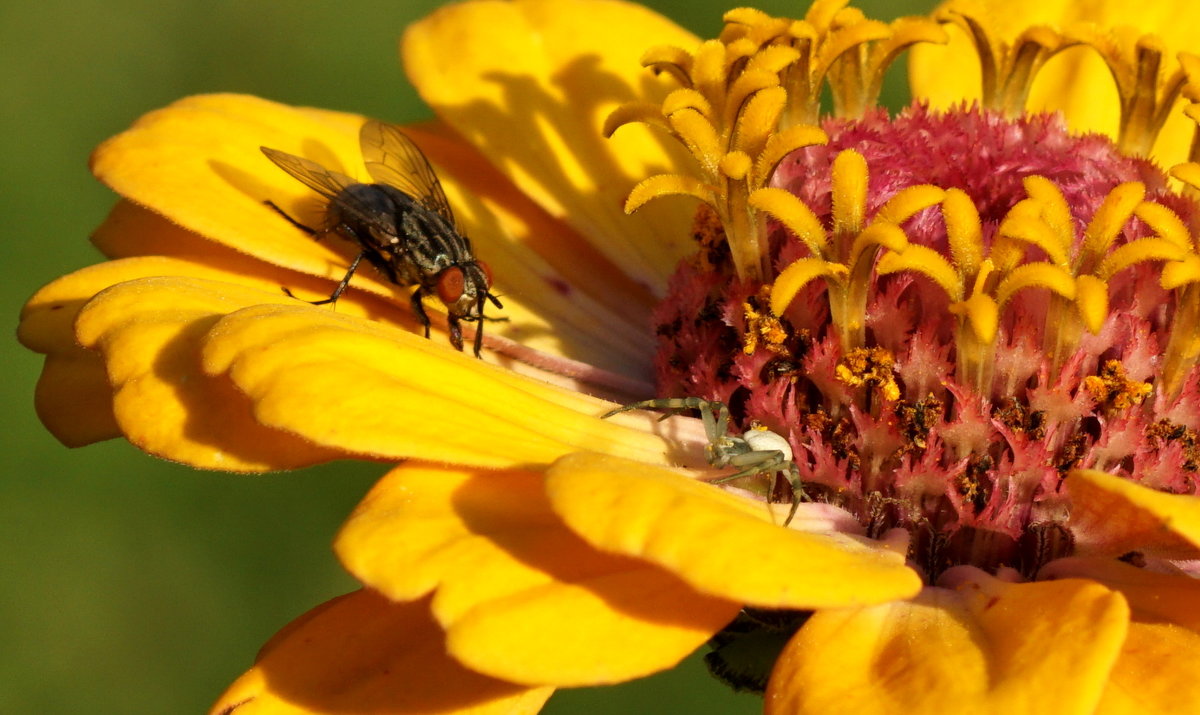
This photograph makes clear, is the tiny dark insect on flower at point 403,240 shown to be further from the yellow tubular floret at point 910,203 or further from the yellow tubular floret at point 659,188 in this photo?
the yellow tubular floret at point 910,203

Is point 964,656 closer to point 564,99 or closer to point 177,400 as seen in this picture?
point 177,400

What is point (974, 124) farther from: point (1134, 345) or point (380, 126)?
point (380, 126)

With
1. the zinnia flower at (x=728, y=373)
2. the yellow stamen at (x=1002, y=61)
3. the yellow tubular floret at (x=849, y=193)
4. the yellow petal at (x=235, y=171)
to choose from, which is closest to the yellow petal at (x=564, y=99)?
the zinnia flower at (x=728, y=373)

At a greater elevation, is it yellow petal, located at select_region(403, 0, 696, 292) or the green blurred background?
yellow petal, located at select_region(403, 0, 696, 292)

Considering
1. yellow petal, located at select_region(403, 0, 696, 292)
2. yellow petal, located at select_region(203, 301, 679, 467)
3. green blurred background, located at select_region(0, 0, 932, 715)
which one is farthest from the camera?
green blurred background, located at select_region(0, 0, 932, 715)

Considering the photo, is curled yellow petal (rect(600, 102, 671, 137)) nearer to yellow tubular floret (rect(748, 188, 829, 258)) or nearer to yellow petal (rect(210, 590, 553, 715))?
yellow tubular floret (rect(748, 188, 829, 258))

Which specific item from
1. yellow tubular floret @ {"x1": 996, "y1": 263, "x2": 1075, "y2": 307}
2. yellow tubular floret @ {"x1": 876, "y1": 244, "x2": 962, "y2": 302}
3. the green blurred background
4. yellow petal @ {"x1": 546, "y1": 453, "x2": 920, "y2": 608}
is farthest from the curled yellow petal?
the green blurred background

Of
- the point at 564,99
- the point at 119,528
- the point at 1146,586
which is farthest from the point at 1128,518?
the point at 119,528

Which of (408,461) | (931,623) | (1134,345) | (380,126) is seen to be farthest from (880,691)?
(380,126)

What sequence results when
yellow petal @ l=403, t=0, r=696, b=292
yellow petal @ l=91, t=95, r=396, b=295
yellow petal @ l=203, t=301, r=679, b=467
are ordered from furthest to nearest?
yellow petal @ l=403, t=0, r=696, b=292 → yellow petal @ l=91, t=95, r=396, b=295 → yellow petal @ l=203, t=301, r=679, b=467
